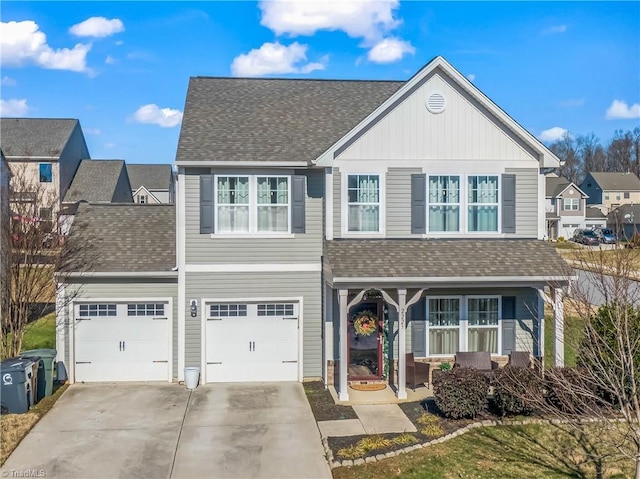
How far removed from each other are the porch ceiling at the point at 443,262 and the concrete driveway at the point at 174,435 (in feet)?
11.4

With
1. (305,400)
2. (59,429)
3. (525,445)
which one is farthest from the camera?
(305,400)

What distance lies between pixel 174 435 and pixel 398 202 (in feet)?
25.5

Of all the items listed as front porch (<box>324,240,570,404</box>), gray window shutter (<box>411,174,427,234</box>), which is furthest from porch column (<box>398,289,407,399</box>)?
gray window shutter (<box>411,174,427,234</box>)

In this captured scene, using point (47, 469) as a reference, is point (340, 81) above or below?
above

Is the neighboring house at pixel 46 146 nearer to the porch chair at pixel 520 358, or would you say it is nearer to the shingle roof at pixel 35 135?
the shingle roof at pixel 35 135

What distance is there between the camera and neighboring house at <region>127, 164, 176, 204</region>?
60125 millimetres

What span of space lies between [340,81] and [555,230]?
49.6m

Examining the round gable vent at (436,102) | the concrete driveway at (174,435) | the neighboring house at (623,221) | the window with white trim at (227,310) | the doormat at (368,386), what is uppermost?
the round gable vent at (436,102)

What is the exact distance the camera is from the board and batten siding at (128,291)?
14703 mm

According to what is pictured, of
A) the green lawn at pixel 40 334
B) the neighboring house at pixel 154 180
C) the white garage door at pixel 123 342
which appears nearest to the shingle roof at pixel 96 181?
the neighboring house at pixel 154 180

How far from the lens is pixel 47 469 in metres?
9.57

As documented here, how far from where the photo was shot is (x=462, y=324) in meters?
14.9

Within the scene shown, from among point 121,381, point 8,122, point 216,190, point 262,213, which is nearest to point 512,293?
point 262,213

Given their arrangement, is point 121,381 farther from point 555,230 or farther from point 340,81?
point 555,230
